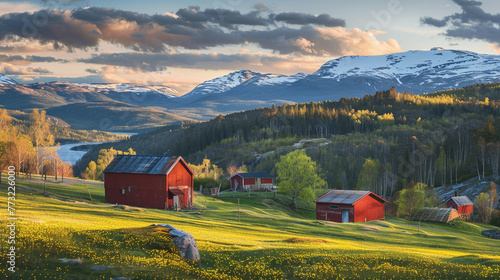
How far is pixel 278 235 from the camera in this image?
151ft

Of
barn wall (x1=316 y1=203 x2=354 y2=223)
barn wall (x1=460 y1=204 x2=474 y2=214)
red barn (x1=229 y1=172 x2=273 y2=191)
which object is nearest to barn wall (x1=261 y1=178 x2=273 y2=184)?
red barn (x1=229 y1=172 x2=273 y2=191)

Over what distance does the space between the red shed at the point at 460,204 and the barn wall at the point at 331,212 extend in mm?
41428

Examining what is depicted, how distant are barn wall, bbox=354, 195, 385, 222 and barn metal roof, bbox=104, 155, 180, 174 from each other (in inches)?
1342

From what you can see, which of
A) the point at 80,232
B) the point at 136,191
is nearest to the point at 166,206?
the point at 136,191

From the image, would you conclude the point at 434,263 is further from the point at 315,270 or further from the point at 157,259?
the point at 157,259

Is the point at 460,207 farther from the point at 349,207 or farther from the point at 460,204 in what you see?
the point at 349,207

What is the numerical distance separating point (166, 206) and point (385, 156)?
123203 millimetres

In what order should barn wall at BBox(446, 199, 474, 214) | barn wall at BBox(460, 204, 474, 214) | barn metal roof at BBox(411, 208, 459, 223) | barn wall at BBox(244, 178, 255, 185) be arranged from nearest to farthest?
barn metal roof at BBox(411, 208, 459, 223), barn wall at BBox(446, 199, 474, 214), barn wall at BBox(460, 204, 474, 214), barn wall at BBox(244, 178, 255, 185)

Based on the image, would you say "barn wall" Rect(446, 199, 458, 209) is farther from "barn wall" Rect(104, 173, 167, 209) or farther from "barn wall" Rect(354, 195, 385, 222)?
"barn wall" Rect(104, 173, 167, 209)

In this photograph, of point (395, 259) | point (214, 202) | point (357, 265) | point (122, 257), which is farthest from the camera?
point (214, 202)

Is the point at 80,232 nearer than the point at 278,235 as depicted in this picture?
Yes

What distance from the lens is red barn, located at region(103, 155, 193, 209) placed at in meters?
70.0

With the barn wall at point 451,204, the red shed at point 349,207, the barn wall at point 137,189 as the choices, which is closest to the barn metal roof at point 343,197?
the red shed at point 349,207

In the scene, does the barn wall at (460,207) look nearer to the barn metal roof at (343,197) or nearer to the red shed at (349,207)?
the red shed at (349,207)
